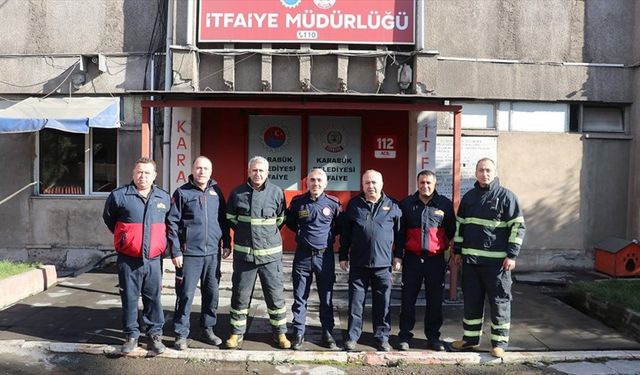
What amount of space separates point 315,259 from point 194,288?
1.26m

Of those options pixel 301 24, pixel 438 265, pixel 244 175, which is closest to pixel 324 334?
pixel 438 265

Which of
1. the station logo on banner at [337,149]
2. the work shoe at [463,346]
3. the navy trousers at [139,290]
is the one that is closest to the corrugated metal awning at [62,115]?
the station logo on banner at [337,149]

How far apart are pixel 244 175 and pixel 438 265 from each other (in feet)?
14.9

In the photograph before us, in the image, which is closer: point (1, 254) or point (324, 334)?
point (324, 334)

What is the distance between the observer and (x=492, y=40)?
28.7 feet

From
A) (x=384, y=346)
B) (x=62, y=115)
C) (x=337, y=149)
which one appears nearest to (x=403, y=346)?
(x=384, y=346)

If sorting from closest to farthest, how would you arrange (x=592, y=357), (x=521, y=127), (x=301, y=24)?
1. (x=592, y=357)
2. (x=301, y=24)
3. (x=521, y=127)

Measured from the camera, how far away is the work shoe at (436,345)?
508 cm

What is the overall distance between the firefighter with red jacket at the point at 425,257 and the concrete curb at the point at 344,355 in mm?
207

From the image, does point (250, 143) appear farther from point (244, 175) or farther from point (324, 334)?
point (324, 334)

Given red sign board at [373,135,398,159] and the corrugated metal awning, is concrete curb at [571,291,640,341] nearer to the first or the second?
red sign board at [373,135,398,159]

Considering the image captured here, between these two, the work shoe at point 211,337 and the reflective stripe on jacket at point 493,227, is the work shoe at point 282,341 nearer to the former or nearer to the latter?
the work shoe at point 211,337

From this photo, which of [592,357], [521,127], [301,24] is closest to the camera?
[592,357]

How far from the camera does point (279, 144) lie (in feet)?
28.7
